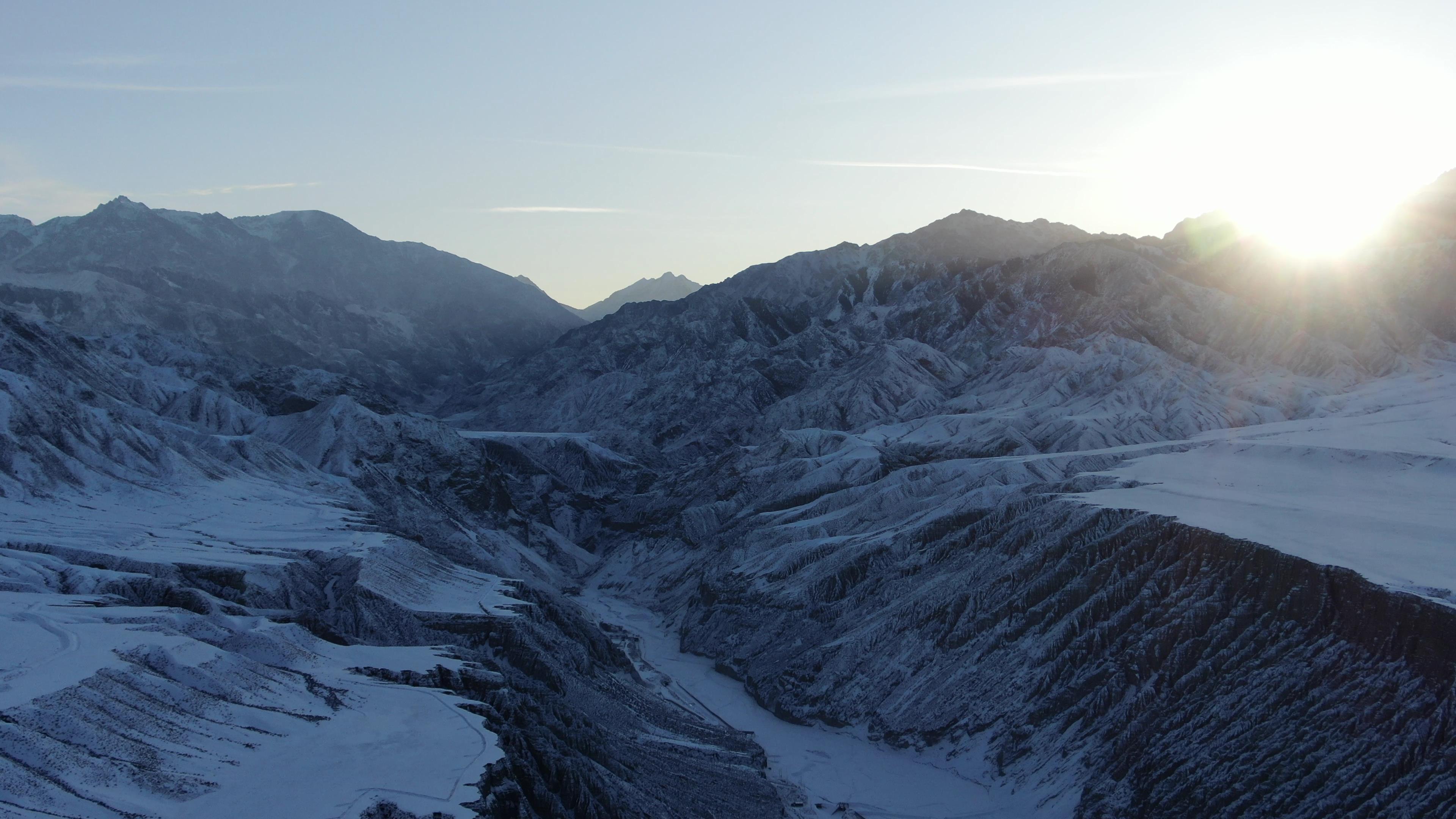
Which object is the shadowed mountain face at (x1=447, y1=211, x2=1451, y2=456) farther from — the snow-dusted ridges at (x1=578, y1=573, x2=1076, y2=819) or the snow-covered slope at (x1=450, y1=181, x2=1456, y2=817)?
the snow-dusted ridges at (x1=578, y1=573, x2=1076, y2=819)

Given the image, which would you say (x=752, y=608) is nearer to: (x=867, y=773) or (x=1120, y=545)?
(x=867, y=773)

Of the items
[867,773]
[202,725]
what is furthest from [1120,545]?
[202,725]

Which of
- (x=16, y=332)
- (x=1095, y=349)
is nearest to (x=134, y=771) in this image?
(x=16, y=332)

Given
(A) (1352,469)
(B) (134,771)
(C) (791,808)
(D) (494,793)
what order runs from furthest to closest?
(A) (1352,469)
(C) (791,808)
(D) (494,793)
(B) (134,771)

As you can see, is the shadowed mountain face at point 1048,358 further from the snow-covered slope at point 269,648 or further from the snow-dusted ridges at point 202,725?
the snow-dusted ridges at point 202,725

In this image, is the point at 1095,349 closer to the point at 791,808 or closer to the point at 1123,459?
the point at 1123,459

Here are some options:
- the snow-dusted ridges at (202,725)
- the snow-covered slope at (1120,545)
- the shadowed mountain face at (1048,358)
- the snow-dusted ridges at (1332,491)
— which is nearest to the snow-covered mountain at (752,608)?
the snow-dusted ridges at (202,725)

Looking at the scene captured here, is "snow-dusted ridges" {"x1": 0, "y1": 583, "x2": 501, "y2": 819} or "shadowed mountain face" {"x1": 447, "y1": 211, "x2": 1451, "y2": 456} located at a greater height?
"shadowed mountain face" {"x1": 447, "y1": 211, "x2": 1451, "y2": 456}

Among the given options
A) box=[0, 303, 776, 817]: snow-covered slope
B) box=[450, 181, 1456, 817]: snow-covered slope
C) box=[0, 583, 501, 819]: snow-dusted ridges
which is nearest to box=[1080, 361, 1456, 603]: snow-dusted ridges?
box=[450, 181, 1456, 817]: snow-covered slope

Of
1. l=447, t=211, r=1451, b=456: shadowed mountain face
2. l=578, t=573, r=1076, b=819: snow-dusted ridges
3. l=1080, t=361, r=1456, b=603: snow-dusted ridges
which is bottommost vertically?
Result: l=578, t=573, r=1076, b=819: snow-dusted ridges
